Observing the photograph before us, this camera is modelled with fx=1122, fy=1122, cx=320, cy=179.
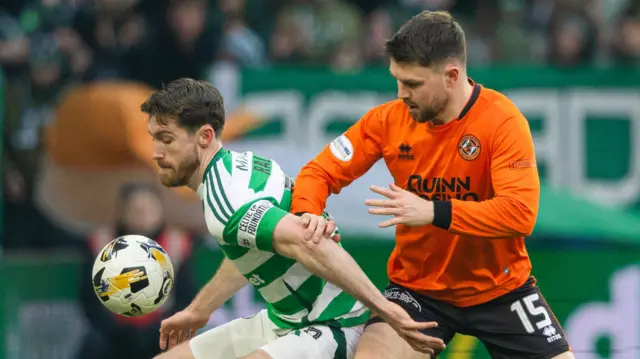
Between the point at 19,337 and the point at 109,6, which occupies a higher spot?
the point at 109,6

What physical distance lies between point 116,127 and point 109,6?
2.05 m

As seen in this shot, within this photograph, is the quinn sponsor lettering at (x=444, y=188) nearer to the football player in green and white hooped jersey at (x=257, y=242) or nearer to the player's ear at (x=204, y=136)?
the football player in green and white hooped jersey at (x=257, y=242)

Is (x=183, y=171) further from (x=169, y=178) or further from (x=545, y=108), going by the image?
(x=545, y=108)

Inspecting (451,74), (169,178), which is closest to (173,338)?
(169,178)

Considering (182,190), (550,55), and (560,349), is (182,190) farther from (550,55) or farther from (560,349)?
(560,349)

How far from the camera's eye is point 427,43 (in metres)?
5.12

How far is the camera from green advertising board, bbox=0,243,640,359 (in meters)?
7.91

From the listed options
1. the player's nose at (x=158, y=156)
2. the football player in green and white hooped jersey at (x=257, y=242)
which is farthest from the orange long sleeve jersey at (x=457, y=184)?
the player's nose at (x=158, y=156)

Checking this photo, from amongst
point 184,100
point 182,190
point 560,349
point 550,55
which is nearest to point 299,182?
point 184,100

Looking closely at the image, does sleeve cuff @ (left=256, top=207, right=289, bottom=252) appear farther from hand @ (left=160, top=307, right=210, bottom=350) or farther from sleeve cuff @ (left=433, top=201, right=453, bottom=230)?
hand @ (left=160, top=307, right=210, bottom=350)

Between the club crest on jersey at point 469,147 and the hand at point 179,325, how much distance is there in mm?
1582

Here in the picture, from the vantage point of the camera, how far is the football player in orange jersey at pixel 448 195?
500cm

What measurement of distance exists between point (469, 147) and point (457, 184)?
0.19 meters

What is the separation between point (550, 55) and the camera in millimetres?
11367
